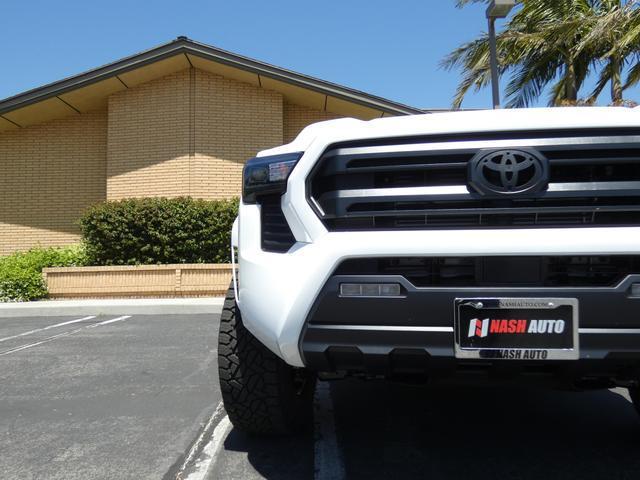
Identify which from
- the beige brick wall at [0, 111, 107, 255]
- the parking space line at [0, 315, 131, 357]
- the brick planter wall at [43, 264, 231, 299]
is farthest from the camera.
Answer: the beige brick wall at [0, 111, 107, 255]

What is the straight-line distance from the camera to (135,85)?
42.5 feet

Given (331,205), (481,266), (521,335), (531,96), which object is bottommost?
(521,335)

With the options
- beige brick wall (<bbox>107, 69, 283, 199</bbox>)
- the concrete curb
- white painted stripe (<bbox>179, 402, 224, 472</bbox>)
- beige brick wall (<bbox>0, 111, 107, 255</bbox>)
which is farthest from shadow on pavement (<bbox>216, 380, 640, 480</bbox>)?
beige brick wall (<bbox>0, 111, 107, 255</bbox>)

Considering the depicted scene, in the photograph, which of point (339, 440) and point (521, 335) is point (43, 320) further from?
point (521, 335)

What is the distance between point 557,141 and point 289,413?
1695 millimetres

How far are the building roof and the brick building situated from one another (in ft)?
0.07

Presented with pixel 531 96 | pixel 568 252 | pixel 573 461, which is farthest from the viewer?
pixel 531 96

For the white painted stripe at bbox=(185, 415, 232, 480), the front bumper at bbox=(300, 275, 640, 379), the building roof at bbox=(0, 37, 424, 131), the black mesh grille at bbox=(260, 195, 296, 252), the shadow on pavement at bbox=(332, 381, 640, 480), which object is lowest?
the white painted stripe at bbox=(185, 415, 232, 480)

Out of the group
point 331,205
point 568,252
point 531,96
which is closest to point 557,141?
point 568,252

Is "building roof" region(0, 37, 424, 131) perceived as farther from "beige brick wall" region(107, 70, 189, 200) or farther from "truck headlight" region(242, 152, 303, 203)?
"truck headlight" region(242, 152, 303, 203)

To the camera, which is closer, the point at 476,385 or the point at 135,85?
the point at 476,385

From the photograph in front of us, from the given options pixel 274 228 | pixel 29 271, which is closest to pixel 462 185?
pixel 274 228

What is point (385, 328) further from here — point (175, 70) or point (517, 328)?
point (175, 70)

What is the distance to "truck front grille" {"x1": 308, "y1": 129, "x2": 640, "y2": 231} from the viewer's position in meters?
1.93
